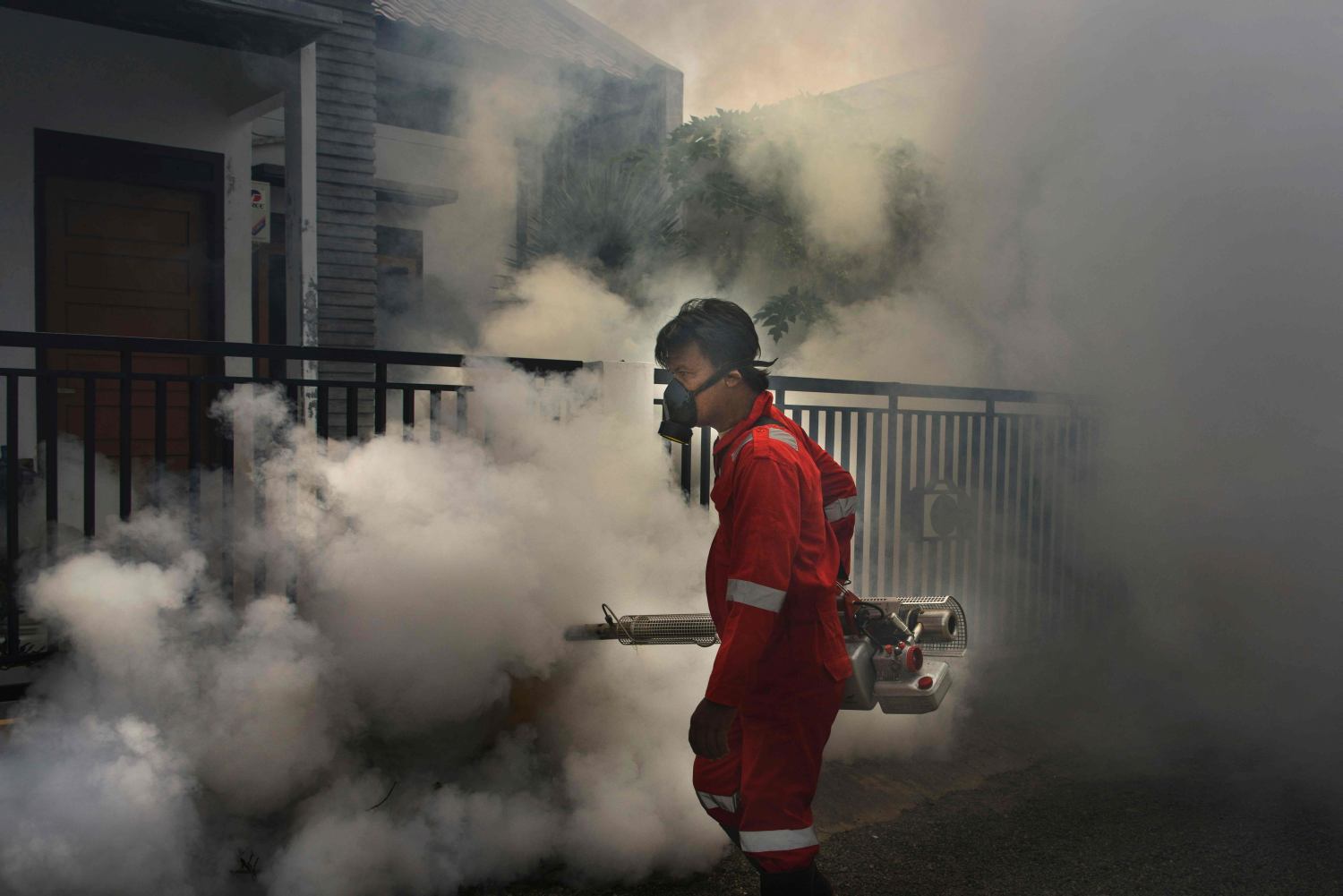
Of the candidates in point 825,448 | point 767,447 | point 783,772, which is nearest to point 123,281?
point 825,448

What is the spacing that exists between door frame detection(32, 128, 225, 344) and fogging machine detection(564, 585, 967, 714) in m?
6.27

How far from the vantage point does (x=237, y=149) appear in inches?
336

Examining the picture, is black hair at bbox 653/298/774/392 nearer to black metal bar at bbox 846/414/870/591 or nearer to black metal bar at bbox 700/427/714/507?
black metal bar at bbox 700/427/714/507

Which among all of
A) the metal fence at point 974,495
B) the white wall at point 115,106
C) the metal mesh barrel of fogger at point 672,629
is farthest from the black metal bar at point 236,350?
the white wall at point 115,106

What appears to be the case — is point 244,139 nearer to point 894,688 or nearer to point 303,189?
point 303,189

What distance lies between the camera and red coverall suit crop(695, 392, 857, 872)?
254 centimetres

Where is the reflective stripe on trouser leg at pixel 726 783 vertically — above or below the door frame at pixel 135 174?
below

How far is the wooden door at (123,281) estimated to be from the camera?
7.76 m

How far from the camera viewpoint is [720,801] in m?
2.79

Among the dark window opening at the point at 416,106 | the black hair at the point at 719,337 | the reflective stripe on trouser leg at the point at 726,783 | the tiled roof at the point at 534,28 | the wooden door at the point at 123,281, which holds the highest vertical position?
the tiled roof at the point at 534,28

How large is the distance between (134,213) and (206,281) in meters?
0.70

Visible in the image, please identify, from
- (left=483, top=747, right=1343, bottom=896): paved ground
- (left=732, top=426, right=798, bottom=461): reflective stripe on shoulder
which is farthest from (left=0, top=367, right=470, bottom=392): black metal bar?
(left=483, top=747, right=1343, bottom=896): paved ground

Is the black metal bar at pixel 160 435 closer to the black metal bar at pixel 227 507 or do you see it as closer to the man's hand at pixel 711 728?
the black metal bar at pixel 227 507

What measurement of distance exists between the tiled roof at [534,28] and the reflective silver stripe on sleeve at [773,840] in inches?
316
